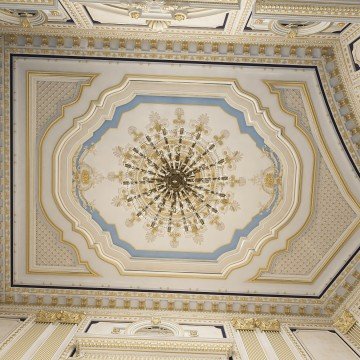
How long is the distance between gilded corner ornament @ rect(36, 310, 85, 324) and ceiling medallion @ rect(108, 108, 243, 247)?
2.02m

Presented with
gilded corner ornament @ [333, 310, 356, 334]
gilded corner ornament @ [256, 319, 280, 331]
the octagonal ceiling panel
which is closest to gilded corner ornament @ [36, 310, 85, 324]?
the octagonal ceiling panel

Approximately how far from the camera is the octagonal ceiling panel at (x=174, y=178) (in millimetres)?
7215

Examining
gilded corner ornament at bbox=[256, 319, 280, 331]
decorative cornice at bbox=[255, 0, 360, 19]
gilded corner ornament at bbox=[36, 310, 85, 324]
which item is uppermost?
decorative cornice at bbox=[255, 0, 360, 19]

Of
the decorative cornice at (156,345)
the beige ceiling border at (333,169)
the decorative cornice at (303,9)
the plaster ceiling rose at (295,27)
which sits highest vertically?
Result: the plaster ceiling rose at (295,27)

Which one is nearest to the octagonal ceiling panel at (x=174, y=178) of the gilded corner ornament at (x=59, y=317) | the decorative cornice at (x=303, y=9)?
the gilded corner ornament at (x=59, y=317)

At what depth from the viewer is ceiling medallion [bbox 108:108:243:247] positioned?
7609 mm

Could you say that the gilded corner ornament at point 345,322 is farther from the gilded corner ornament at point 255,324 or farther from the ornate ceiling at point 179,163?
the gilded corner ornament at point 255,324

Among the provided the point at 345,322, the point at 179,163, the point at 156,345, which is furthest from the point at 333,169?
the point at 156,345

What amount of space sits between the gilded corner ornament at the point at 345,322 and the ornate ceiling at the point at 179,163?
1.50 ft

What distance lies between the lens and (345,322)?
7176 millimetres

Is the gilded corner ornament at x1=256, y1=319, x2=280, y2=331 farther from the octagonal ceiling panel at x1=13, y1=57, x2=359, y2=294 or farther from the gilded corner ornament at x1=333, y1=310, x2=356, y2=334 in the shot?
the gilded corner ornament at x1=333, y1=310, x2=356, y2=334

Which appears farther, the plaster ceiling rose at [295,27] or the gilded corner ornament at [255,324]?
the gilded corner ornament at [255,324]

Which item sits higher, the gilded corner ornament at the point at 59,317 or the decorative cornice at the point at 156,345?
the gilded corner ornament at the point at 59,317

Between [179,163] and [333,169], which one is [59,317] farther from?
[333,169]
